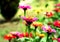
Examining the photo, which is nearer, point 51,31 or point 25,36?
point 51,31

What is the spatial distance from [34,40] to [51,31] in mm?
292

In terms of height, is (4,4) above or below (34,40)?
above

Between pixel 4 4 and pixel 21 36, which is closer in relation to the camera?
pixel 21 36

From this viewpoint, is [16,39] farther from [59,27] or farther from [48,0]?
[48,0]

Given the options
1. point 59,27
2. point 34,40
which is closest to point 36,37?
point 34,40

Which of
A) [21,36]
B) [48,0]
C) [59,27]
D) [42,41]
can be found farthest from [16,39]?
[48,0]

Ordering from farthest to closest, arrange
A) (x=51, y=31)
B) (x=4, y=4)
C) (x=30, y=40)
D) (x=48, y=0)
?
(x=48, y=0)
(x=4, y=4)
(x=30, y=40)
(x=51, y=31)

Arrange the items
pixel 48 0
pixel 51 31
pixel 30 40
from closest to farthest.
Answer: pixel 51 31 < pixel 30 40 < pixel 48 0

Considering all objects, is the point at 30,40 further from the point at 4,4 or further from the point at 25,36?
the point at 4,4

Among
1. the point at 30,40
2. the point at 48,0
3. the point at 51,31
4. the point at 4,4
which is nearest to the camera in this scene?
the point at 51,31

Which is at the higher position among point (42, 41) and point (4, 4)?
point (4, 4)

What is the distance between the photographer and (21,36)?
2.77 m

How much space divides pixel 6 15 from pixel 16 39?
20.2ft

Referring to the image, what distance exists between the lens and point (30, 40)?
8.87 feet
